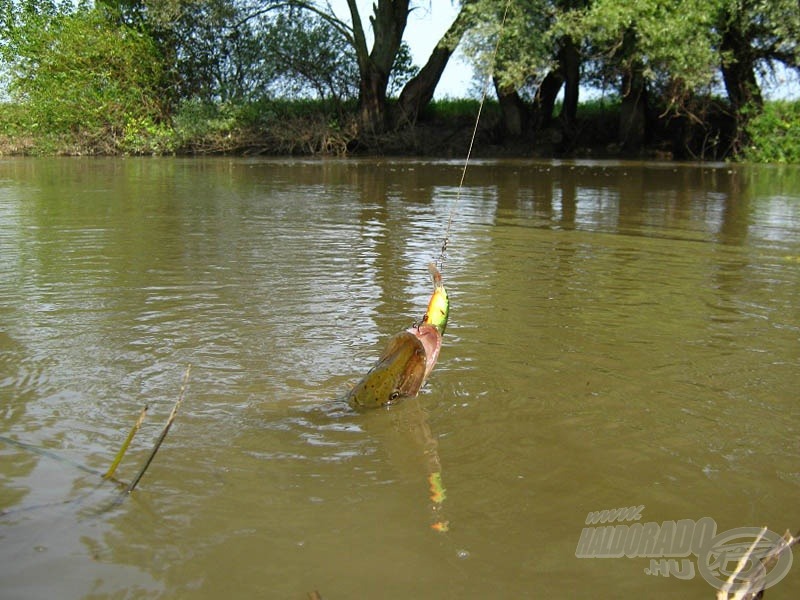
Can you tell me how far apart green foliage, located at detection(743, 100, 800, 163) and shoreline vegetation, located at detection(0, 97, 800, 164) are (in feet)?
8.49

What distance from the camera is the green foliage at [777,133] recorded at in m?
22.9

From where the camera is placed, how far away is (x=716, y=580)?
239 centimetres

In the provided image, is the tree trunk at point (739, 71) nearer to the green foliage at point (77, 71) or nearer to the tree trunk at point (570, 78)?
the tree trunk at point (570, 78)

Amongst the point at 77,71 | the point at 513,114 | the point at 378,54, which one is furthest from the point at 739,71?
the point at 77,71

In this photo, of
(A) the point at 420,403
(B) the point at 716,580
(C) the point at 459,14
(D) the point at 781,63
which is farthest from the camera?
(C) the point at 459,14

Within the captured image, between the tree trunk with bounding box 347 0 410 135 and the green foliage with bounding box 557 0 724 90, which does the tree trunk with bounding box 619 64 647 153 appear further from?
→ the tree trunk with bounding box 347 0 410 135

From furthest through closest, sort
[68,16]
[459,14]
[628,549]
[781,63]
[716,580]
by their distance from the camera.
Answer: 1. [68,16]
2. [459,14]
3. [781,63]
4. [628,549]
5. [716,580]

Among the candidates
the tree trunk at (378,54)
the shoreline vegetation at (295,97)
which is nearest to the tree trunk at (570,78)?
the shoreline vegetation at (295,97)

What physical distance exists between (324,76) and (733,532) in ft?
97.9

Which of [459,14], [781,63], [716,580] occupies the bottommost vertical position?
[716,580]

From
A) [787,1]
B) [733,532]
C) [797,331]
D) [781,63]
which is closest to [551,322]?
[797,331]

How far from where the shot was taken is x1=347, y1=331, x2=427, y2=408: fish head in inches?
140

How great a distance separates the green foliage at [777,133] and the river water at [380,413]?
53.9 feet

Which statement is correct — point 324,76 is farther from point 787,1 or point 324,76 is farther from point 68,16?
point 787,1
